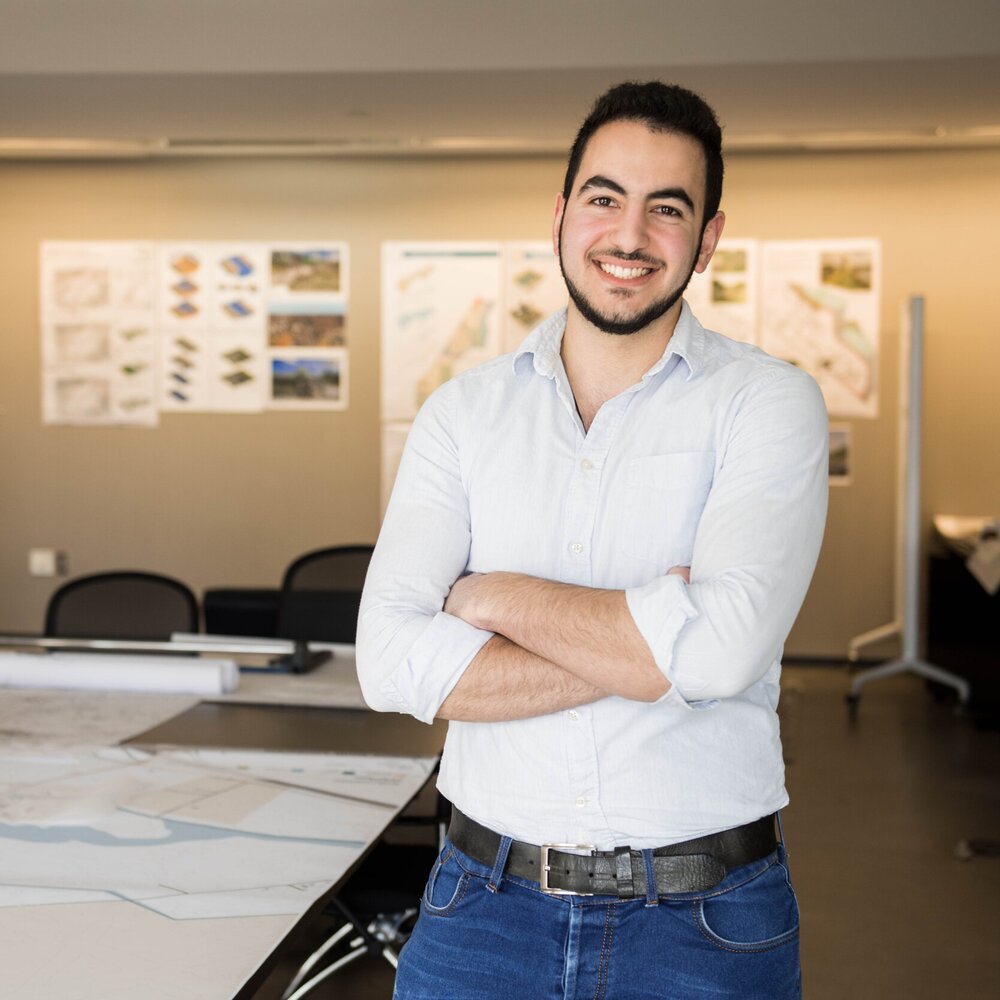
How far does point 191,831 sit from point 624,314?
1.09 meters

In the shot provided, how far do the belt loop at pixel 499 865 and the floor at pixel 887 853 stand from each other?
167 centimetres

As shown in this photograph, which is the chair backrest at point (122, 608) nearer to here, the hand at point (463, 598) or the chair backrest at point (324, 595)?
the chair backrest at point (324, 595)

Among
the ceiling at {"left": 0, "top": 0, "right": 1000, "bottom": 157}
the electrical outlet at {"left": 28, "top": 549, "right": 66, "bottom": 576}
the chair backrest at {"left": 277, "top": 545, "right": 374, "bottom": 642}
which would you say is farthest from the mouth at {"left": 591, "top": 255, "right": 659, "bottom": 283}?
the electrical outlet at {"left": 28, "top": 549, "right": 66, "bottom": 576}

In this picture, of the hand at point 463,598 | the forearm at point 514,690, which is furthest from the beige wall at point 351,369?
the forearm at point 514,690

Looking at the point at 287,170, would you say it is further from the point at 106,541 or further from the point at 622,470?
the point at 622,470

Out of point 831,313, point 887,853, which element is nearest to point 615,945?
point 887,853

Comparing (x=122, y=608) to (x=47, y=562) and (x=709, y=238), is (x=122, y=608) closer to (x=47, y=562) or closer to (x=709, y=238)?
(x=709, y=238)

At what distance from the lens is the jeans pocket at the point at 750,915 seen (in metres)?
1.36

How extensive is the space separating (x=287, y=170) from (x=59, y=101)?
5.57ft

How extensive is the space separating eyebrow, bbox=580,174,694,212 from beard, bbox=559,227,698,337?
0.09 meters

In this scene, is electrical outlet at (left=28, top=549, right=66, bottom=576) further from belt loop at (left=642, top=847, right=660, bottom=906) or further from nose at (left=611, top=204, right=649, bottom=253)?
belt loop at (left=642, top=847, right=660, bottom=906)

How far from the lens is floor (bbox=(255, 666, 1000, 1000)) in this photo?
3.10 meters

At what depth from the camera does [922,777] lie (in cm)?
492

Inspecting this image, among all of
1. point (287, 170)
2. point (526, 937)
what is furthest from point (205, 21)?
point (526, 937)
